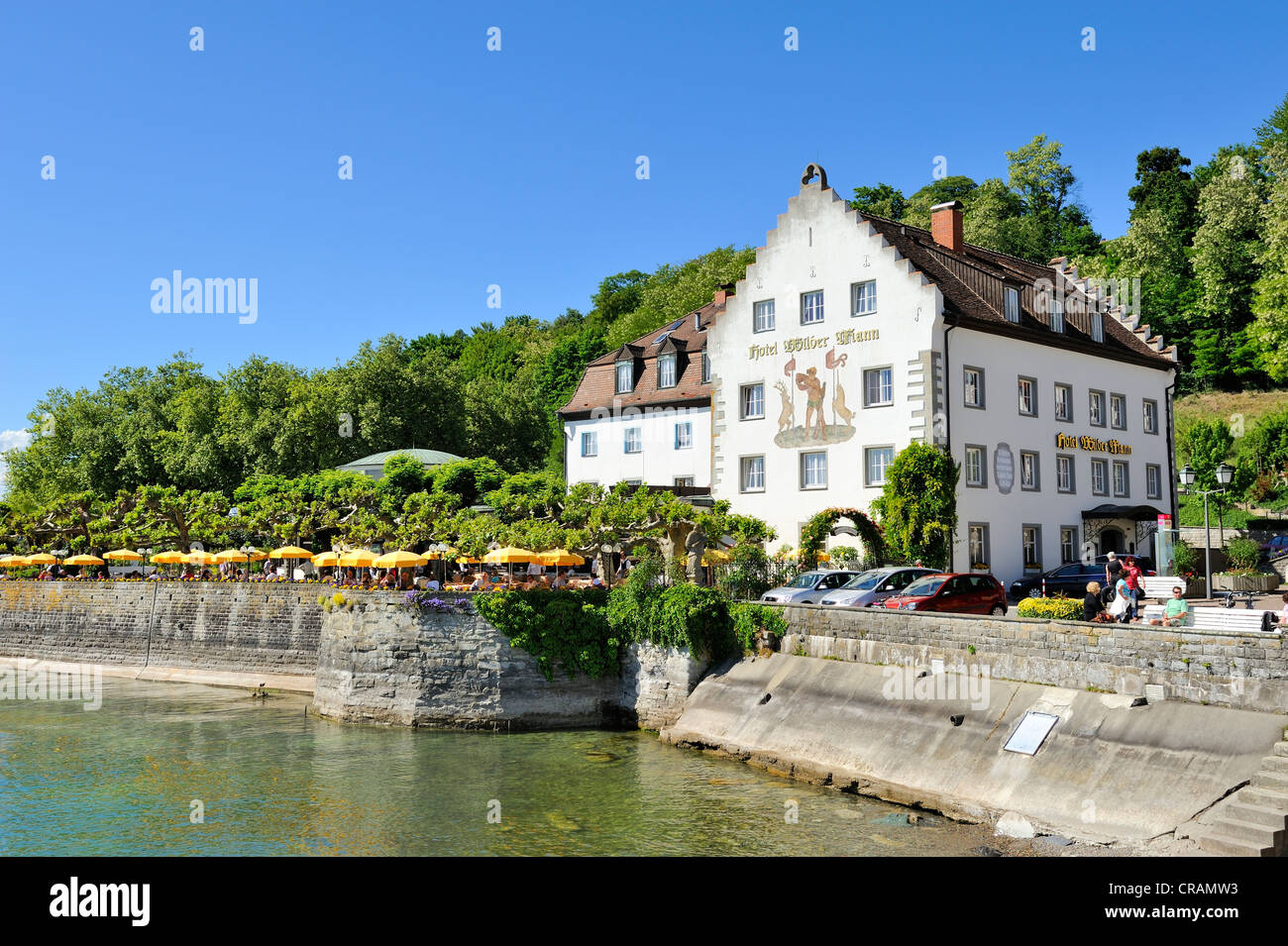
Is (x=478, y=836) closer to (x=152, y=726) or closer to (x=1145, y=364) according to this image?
(x=152, y=726)

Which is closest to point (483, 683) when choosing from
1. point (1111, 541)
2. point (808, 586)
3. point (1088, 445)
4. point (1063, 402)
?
point (808, 586)

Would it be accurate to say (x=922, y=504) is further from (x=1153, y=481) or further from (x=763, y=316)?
(x=1153, y=481)

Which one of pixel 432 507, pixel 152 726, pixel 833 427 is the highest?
pixel 833 427

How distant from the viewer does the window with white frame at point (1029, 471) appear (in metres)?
41.6

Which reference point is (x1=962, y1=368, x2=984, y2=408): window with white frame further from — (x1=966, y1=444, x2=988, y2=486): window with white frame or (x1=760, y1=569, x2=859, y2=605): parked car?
(x1=760, y1=569, x2=859, y2=605): parked car

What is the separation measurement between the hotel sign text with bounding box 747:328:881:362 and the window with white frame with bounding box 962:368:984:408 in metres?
3.54

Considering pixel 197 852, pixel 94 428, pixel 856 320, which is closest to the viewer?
pixel 197 852

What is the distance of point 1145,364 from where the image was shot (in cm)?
4797

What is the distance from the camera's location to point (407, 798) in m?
22.6

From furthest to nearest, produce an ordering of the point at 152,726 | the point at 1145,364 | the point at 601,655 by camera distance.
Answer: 1. the point at 1145,364
2. the point at 152,726
3. the point at 601,655

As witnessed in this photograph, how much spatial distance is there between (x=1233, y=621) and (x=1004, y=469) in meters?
21.9

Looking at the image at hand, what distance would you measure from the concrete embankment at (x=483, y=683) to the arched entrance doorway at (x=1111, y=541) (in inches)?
910
